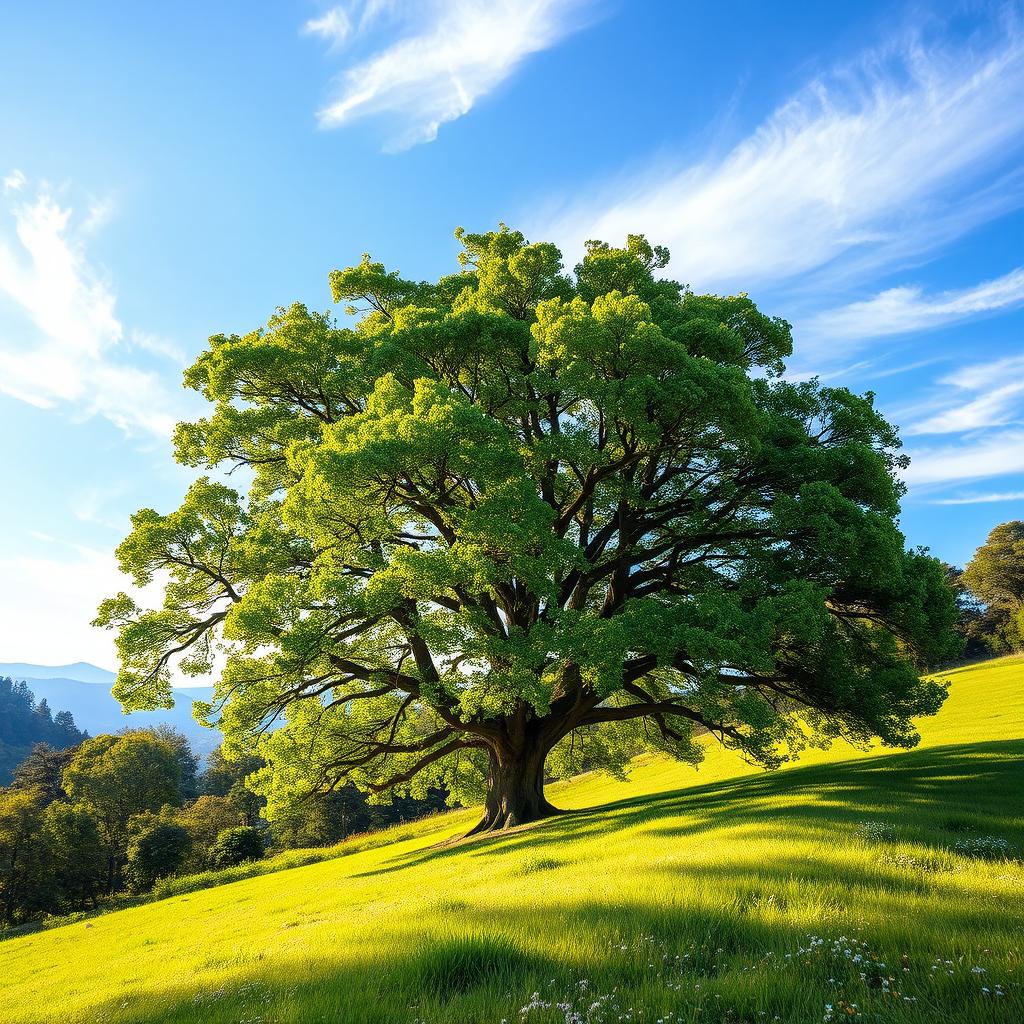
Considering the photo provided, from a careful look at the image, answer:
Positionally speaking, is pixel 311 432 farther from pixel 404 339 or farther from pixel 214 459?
pixel 404 339

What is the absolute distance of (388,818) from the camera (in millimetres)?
78125

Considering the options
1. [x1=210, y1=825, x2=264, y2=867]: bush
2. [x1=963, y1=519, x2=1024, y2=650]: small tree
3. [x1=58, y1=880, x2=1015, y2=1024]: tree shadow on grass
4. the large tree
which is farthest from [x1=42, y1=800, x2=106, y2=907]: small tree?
[x1=963, y1=519, x2=1024, y2=650]: small tree

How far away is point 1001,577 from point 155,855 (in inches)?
3953

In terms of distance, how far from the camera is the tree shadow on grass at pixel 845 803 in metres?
10.1

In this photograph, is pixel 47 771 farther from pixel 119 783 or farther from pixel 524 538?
pixel 524 538

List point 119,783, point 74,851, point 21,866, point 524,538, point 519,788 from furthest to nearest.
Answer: point 119,783, point 74,851, point 21,866, point 519,788, point 524,538

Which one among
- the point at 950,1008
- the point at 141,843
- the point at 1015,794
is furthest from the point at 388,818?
the point at 950,1008

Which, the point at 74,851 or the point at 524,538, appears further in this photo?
the point at 74,851

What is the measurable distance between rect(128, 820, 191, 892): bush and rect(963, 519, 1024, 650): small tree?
94.2 meters

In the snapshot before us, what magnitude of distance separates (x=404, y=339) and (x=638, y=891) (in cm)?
1630

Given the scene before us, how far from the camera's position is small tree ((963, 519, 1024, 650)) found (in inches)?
3009

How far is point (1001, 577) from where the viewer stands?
7788cm

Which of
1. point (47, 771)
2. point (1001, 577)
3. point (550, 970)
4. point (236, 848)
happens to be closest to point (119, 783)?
point (236, 848)

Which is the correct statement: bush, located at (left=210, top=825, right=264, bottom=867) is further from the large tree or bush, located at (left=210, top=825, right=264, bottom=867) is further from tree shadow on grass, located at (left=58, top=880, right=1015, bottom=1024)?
tree shadow on grass, located at (left=58, top=880, right=1015, bottom=1024)
